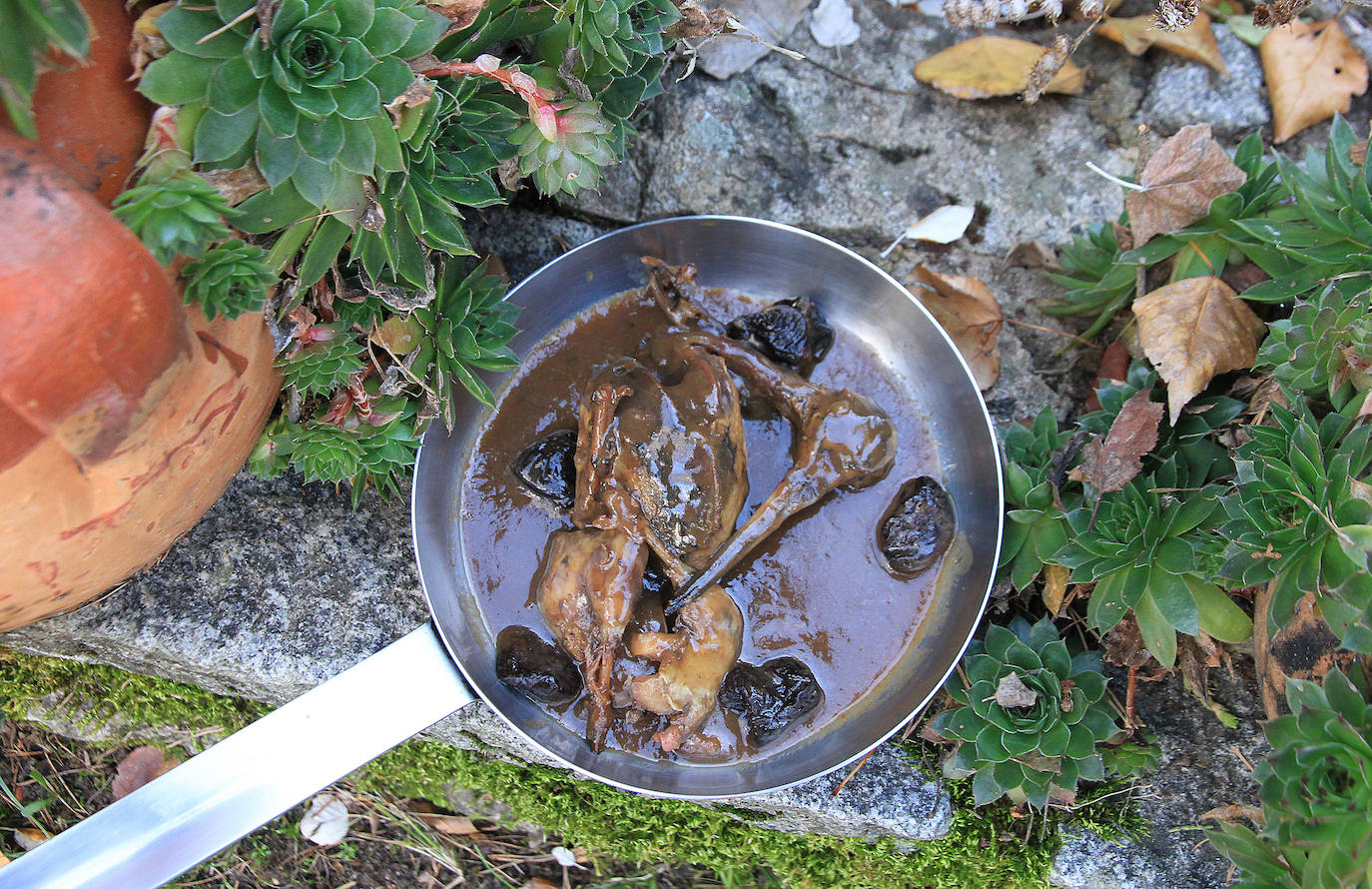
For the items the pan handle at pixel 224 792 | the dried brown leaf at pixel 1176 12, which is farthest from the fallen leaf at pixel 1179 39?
the pan handle at pixel 224 792

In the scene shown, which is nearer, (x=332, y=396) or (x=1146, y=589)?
(x=332, y=396)

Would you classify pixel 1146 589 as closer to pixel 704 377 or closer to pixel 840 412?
pixel 840 412

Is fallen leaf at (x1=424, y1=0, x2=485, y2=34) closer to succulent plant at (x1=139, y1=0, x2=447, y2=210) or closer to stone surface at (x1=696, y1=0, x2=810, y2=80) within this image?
succulent plant at (x1=139, y1=0, x2=447, y2=210)

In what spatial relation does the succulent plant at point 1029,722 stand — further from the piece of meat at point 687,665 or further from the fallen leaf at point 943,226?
the fallen leaf at point 943,226

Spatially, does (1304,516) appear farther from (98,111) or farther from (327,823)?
(327,823)

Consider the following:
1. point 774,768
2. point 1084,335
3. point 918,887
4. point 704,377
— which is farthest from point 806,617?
point 1084,335

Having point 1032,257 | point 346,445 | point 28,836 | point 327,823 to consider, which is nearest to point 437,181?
point 346,445
